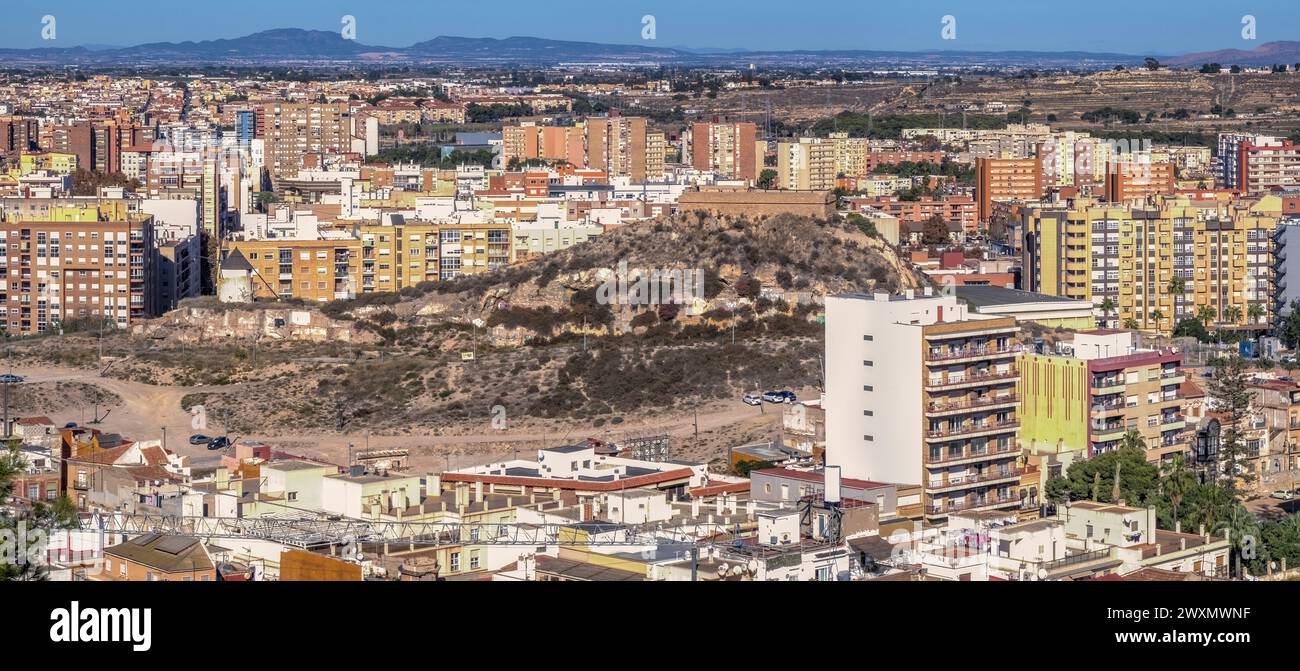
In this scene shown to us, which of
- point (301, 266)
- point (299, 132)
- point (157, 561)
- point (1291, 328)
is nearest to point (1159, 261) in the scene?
point (1291, 328)

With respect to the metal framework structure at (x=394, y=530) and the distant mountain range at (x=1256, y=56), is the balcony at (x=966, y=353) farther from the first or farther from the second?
the distant mountain range at (x=1256, y=56)

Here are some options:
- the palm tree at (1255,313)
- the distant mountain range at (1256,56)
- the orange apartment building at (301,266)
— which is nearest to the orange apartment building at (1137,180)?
the palm tree at (1255,313)

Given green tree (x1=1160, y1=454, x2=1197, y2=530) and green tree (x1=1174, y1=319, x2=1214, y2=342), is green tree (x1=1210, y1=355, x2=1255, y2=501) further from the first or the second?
green tree (x1=1174, y1=319, x2=1214, y2=342)

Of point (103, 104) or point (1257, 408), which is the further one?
point (103, 104)

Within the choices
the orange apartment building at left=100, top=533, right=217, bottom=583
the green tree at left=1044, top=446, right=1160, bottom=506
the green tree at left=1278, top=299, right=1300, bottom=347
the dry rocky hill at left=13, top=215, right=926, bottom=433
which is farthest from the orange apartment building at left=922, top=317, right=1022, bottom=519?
the green tree at left=1278, top=299, right=1300, bottom=347
